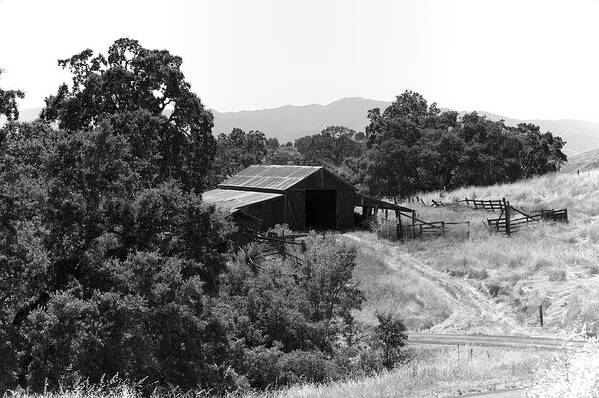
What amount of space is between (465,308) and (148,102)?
23.6 meters

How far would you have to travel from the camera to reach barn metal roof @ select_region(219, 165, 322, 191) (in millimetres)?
45594

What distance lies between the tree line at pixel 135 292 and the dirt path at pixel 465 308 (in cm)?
704

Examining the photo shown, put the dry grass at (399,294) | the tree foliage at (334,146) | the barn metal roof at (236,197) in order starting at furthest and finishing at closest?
the tree foliage at (334,146) → the barn metal roof at (236,197) → the dry grass at (399,294)

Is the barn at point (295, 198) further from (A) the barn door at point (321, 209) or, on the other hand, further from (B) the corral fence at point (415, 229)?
(B) the corral fence at point (415, 229)

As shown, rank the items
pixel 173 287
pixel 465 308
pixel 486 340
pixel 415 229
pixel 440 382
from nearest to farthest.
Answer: pixel 440 382 < pixel 173 287 < pixel 486 340 < pixel 465 308 < pixel 415 229

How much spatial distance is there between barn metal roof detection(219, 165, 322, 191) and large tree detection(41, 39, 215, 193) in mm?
8686

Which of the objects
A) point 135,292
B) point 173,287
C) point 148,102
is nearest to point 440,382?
point 173,287

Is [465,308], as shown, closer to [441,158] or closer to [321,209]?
[321,209]

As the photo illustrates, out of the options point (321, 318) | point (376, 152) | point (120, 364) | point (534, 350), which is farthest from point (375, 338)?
point (376, 152)

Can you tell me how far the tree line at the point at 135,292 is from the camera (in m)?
12.9

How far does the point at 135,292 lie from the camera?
14.0 m

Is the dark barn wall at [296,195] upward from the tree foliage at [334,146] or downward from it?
downward

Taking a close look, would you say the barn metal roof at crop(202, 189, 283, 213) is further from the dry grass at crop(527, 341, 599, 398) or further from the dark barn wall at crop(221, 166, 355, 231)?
the dry grass at crop(527, 341, 599, 398)

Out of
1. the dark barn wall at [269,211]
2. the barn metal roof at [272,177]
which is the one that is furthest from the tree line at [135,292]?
the barn metal roof at [272,177]
